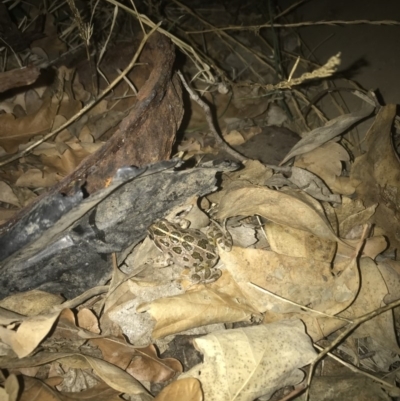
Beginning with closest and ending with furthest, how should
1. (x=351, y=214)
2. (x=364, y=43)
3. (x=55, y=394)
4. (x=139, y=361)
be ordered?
(x=55, y=394) → (x=139, y=361) → (x=351, y=214) → (x=364, y=43)

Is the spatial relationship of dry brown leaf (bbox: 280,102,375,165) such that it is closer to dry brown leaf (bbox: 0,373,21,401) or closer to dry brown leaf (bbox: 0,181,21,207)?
dry brown leaf (bbox: 0,181,21,207)

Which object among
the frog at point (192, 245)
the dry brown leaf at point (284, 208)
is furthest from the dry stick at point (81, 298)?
the dry brown leaf at point (284, 208)

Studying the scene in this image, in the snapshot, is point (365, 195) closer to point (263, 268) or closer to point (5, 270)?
point (263, 268)

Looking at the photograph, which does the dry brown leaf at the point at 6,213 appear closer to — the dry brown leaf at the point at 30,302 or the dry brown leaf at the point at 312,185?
the dry brown leaf at the point at 30,302

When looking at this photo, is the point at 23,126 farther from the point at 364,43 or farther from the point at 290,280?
the point at 364,43

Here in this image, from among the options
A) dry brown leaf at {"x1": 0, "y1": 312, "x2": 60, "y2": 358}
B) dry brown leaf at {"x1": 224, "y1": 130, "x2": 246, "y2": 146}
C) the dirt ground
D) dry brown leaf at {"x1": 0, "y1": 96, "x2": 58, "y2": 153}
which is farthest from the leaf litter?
the dirt ground

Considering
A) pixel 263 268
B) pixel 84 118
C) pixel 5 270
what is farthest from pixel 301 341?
pixel 84 118

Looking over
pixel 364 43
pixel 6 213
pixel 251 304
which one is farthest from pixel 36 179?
pixel 364 43
